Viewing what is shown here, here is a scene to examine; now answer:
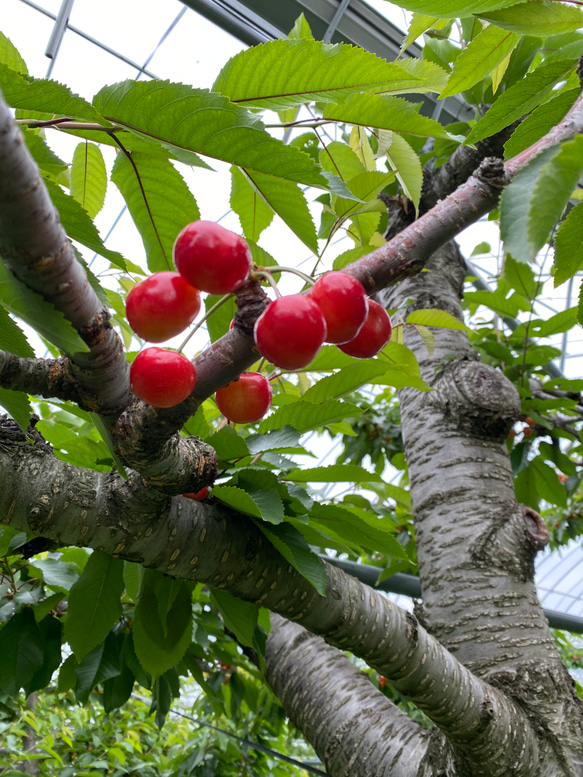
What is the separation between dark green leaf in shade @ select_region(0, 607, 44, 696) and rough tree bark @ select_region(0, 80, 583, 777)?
608 mm

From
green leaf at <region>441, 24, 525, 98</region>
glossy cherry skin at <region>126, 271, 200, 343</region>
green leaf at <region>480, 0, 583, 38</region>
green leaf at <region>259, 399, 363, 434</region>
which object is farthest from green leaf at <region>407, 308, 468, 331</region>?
glossy cherry skin at <region>126, 271, 200, 343</region>

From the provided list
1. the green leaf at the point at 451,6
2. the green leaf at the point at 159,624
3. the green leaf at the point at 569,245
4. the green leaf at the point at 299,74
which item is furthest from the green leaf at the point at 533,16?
the green leaf at the point at 159,624

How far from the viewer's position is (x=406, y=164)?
1015 mm

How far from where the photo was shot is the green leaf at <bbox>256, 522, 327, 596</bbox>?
0.82m

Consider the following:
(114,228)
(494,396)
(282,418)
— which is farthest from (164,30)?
(282,418)

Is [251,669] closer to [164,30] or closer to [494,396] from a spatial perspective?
[494,396]

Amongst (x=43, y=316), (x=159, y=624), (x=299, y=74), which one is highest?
(x=299, y=74)

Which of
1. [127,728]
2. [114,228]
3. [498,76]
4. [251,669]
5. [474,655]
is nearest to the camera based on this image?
[498,76]

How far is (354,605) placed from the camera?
3.27 ft

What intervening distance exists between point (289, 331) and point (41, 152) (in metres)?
0.37

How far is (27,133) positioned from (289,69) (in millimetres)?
284

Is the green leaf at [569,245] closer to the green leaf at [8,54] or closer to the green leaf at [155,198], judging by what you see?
the green leaf at [155,198]

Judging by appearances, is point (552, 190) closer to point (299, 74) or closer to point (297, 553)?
point (299, 74)

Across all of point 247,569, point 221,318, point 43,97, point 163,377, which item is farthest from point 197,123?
point 247,569
